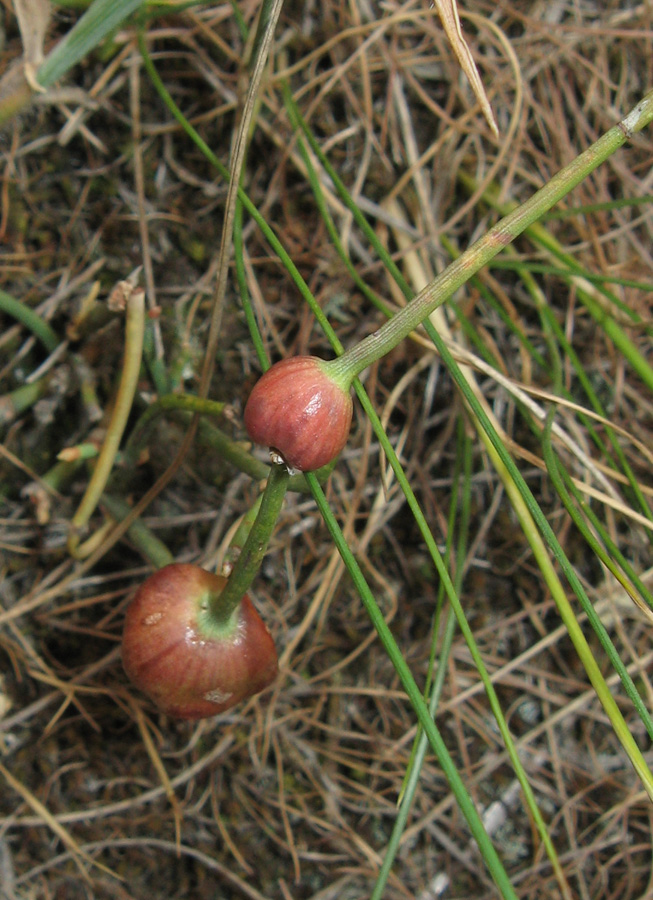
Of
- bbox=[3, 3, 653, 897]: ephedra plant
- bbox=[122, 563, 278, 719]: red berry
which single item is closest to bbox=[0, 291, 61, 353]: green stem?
bbox=[3, 3, 653, 897]: ephedra plant

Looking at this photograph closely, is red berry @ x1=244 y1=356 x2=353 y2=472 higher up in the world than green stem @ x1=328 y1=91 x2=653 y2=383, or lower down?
lower down

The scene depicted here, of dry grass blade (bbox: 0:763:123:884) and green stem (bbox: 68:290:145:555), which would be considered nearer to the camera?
green stem (bbox: 68:290:145:555)

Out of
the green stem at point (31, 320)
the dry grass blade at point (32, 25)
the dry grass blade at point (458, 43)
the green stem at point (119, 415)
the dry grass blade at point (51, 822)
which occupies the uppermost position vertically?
the dry grass blade at point (32, 25)

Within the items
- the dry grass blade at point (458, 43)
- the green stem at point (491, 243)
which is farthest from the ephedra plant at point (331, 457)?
the dry grass blade at point (458, 43)

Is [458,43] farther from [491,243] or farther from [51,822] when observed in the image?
[51,822]

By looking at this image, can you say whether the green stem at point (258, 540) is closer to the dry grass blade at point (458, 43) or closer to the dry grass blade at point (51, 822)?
the dry grass blade at point (458, 43)

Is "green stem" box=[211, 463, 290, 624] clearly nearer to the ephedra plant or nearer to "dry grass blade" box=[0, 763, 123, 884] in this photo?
the ephedra plant

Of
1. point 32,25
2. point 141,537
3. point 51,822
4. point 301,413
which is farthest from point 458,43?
point 51,822
